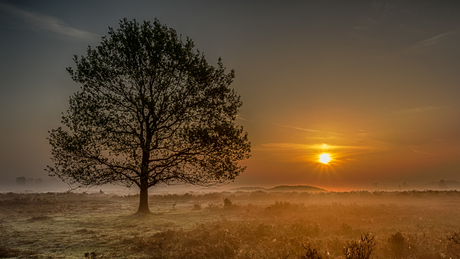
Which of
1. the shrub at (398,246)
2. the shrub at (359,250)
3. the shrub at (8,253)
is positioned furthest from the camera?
the shrub at (398,246)

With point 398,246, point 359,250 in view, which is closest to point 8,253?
point 359,250

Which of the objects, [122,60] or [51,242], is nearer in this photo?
[51,242]

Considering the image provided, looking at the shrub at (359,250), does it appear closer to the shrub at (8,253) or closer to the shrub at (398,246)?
the shrub at (398,246)

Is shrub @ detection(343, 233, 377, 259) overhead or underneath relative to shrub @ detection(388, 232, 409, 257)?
overhead

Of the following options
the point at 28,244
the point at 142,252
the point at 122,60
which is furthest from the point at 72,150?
the point at 142,252

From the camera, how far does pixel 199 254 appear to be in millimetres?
9742

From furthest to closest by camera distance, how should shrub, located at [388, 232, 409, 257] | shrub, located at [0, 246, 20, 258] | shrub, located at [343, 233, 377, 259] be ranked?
shrub, located at [388, 232, 409, 257], shrub, located at [0, 246, 20, 258], shrub, located at [343, 233, 377, 259]

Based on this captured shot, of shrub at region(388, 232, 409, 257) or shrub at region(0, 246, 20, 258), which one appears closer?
shrub at region(0, 246, 20, 258)

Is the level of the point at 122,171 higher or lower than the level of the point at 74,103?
lower

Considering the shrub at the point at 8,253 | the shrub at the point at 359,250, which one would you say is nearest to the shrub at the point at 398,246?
the shrub at the point at 359,250

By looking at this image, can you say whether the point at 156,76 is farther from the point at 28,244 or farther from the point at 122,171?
the point at 28,244

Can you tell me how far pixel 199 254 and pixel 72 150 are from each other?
1682 centimetres

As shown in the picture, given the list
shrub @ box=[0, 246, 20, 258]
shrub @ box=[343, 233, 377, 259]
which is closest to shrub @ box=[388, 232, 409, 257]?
shrub @ box=[343, 233, 377, 259]

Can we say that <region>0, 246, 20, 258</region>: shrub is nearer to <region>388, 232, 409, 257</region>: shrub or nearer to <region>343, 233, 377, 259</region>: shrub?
<region>343, 233, 377, 259</region>: shrub
